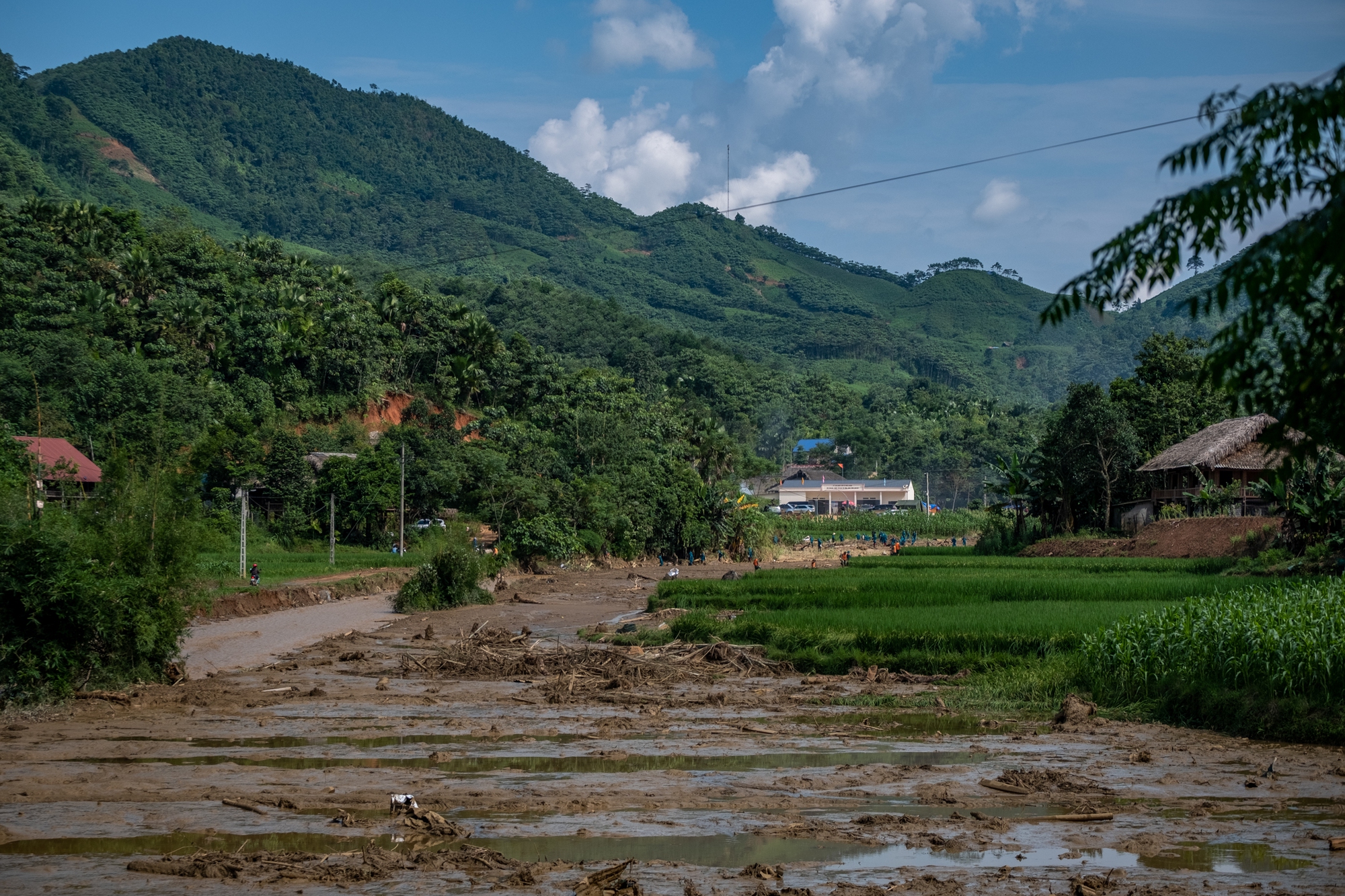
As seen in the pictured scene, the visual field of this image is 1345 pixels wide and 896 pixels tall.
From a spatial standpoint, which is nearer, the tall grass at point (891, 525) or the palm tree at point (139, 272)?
the palm tree at point (139, 272)

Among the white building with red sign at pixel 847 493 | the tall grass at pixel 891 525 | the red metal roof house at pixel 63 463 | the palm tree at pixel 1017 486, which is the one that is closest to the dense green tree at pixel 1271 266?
the red metal roof house at pixel 63 463

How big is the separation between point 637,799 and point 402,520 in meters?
39.7

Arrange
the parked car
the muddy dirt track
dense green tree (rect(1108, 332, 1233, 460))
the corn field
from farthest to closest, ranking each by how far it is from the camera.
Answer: the parked car < dense green tree (rect(1108, 332, 1233, 460)) < the corn field < the muddy dirt track

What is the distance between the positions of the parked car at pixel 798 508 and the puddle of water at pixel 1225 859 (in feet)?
277

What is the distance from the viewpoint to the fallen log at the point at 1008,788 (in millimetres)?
11031

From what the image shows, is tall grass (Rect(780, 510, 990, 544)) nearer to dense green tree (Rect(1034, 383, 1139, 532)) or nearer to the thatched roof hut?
dense green tree (Rect(1034, 383, 1139, 532))

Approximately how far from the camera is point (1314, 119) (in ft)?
14.8

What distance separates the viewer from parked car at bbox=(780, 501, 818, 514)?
95.6 metres

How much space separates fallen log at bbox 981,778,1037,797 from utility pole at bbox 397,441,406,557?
37531mm

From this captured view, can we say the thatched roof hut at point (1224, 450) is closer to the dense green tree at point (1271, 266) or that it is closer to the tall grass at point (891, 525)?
the tall grass at point (891, 525)

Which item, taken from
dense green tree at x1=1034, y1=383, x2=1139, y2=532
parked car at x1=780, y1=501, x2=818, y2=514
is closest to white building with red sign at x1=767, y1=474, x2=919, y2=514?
parked car at x1=780, y1=501, x2=818, y2=514

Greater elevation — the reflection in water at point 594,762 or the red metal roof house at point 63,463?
the red metal roof house at point 63,463

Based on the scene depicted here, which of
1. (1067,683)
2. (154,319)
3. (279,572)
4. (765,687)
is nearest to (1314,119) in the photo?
(1067,683)

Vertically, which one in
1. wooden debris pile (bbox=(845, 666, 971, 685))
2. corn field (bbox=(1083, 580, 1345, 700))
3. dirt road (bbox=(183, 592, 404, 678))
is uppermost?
corn field (bbox=(1083, 580, 1345, 700))
